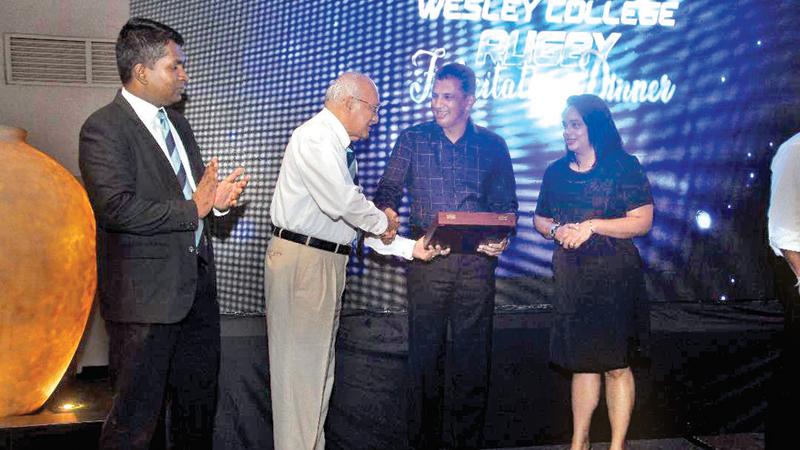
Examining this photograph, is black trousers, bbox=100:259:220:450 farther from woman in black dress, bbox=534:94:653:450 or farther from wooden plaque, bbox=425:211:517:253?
woman in black dress, bbox=534:94:653:450

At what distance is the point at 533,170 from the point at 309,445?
1.87 metres

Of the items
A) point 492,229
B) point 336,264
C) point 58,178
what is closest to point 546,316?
point 492,229

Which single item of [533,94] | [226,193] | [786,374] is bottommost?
[786,374]

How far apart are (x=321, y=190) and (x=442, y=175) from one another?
77 centimetres

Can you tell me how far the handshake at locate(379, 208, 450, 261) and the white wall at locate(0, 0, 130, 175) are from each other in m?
1.57

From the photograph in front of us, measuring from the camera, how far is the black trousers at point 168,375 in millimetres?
2451

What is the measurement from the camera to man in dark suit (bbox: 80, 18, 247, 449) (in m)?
2.44

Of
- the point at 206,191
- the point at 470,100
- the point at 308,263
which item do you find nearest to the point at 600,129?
the point at 470,100

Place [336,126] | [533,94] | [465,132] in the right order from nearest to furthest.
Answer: [336,126] < [465,132] < [533,94]

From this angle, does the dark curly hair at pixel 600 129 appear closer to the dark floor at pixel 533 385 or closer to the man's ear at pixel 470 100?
the man's ear at pixel 470 100

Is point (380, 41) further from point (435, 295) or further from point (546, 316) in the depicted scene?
point (546, 316)

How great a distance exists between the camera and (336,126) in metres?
3.00

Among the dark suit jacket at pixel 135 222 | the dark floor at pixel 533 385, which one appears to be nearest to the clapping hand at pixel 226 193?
the dark suit jacket at pixel 135 222

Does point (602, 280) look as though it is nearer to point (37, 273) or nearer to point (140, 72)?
point (140, 72)
